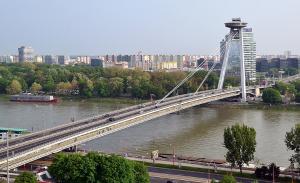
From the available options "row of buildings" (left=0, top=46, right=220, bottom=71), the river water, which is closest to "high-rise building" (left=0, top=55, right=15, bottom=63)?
"row of buildings" (left=0, top=46, right=220, bottom=71)

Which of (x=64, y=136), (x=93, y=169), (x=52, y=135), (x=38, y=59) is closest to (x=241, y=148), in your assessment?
(x=93, y=169)

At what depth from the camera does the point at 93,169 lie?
249 inches

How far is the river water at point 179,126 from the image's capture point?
34.6ft

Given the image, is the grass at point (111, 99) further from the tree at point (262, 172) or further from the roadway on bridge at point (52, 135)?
the tree at point (262, 172)

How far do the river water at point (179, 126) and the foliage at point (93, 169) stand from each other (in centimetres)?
373

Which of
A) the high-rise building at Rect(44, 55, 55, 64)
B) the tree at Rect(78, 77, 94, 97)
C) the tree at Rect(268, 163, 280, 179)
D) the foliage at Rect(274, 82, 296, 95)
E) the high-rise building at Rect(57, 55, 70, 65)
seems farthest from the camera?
the high-rise building at Rect(44, 55, 55, 64)

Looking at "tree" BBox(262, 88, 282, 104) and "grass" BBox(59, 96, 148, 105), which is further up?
"tree" BBox(262, 88, 282, 104)

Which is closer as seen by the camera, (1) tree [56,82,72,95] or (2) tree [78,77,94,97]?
(2) tree [78,77,94,97]

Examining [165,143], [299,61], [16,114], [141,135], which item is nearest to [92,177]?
[165,143]

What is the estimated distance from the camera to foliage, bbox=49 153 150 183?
630 centimetres

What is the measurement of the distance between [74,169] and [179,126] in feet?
26.2

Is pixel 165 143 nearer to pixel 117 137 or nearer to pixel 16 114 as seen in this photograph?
pixel 117 137

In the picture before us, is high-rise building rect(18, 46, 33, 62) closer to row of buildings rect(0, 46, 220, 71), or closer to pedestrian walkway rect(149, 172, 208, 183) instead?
row of buildings rect(0, 46, 220, 71)

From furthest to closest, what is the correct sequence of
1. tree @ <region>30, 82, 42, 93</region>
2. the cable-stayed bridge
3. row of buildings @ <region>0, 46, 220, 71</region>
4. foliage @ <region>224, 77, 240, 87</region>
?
row of buildings @ <region>0, 46, 220, 71</region> → tree @ <region>30, 82, 42, 93</region> → foliage @ <region>224, 77, 240, 87</region> → the cable-stayed bridge
